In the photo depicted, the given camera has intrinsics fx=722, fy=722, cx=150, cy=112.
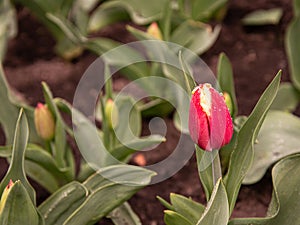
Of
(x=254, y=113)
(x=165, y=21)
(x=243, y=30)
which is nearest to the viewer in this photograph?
(x=254, y=113)

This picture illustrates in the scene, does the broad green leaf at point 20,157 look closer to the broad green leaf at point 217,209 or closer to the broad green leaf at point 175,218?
the broad green leaf at point 175,218

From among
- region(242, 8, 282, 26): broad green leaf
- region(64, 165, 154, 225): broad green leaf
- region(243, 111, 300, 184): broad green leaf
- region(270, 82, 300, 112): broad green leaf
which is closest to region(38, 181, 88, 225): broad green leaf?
region(64, 165, 154, 225): broad green leaf

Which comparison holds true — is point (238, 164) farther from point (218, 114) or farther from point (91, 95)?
point (91, 95)

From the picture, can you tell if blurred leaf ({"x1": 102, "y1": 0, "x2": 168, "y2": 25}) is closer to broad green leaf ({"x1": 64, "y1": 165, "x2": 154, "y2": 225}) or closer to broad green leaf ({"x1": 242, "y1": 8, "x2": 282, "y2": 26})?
broad green leaf ({"x1": 242, "y1": 8, "x2": 282, "y2": 26})

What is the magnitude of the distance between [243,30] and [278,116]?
60 centimetres

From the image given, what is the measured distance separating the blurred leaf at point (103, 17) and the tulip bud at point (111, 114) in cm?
59

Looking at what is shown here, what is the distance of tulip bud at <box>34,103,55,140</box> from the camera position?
1.51 meters

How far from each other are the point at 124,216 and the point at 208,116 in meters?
0.45

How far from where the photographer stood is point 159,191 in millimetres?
1686

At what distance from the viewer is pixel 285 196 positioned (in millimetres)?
1312

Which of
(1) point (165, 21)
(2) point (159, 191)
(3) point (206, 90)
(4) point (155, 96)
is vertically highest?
(3) point (206, 90)

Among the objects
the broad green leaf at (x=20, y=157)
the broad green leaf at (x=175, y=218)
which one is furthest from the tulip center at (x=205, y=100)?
the broad green leaf at (x=20, y=157)

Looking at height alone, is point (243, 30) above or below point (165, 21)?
below

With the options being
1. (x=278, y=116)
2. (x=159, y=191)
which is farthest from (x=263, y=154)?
(x=159, y=191)
